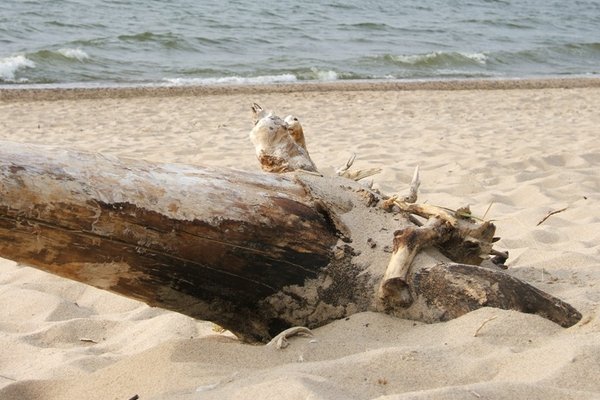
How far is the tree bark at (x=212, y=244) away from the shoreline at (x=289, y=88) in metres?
7.86

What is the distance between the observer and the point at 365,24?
1923cm

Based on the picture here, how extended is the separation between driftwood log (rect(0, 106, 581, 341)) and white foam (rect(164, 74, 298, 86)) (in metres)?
9.20

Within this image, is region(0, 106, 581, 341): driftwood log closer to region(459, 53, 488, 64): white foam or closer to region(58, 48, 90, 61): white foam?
region(58, 48, 90, 61): white foam

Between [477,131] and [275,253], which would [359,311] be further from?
[477,131]

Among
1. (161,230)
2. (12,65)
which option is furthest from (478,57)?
(161,230)

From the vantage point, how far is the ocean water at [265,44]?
1311 cm

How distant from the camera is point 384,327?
2.70 m

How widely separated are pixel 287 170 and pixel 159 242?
3.18ft

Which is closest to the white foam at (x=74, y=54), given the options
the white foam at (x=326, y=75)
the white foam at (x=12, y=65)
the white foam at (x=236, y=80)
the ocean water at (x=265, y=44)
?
the ocean water at (x=265, y=44)

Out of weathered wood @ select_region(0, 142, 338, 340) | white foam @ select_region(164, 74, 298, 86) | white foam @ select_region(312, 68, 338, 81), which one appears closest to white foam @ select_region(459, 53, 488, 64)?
white foam @ select_region(312, 68, 338, 81)

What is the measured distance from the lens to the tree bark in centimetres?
254

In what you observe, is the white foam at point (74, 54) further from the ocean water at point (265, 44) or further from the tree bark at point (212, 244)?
the tree bark at point (212, 244)

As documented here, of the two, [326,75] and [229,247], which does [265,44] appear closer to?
[326,75]

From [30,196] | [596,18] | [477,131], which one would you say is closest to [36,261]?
[30,196]
